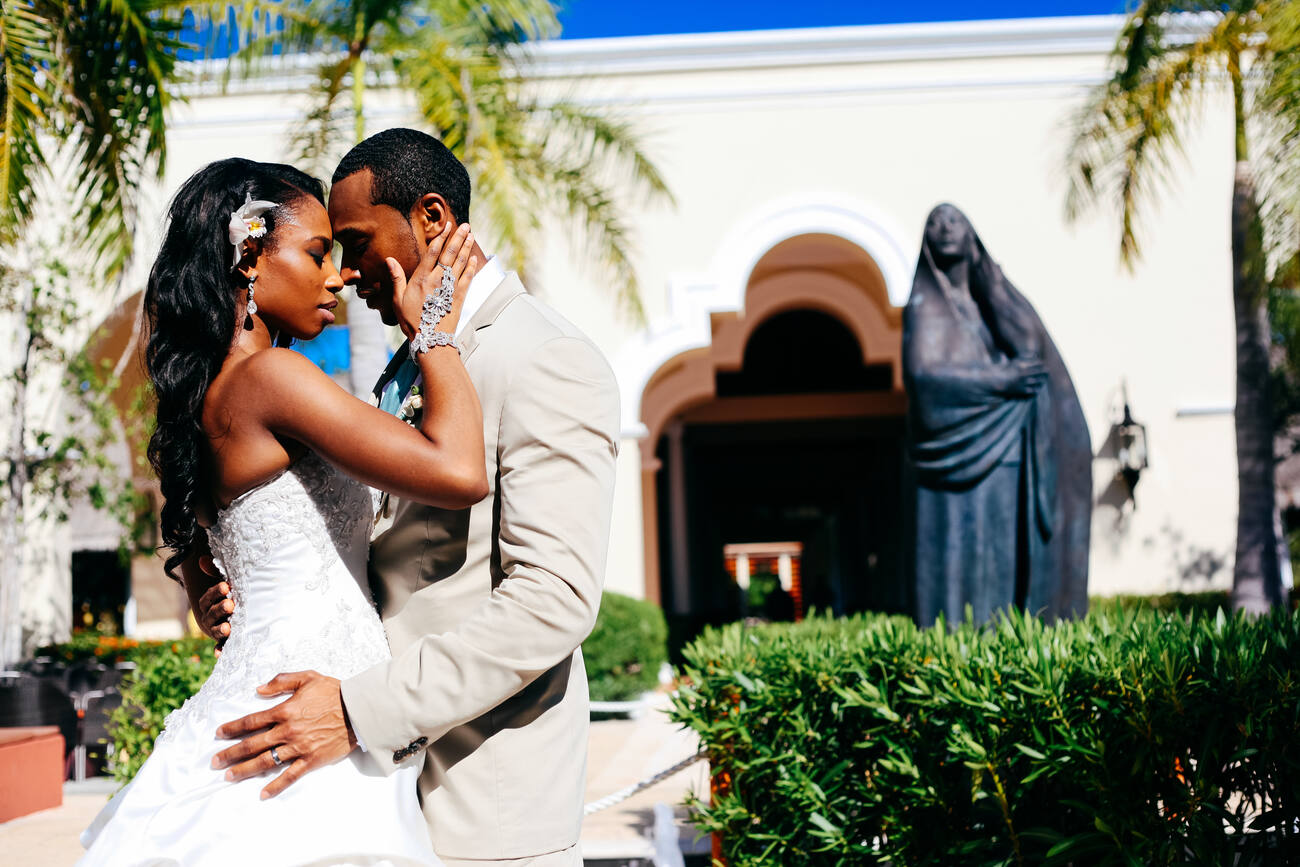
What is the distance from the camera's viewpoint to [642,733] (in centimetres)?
1070

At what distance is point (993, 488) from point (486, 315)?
3.80 m

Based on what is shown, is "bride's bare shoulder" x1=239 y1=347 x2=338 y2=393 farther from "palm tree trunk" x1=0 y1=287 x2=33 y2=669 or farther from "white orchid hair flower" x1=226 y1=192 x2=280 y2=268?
"palm tree trunk" x1=0 y1=287 x2=33 y2=669

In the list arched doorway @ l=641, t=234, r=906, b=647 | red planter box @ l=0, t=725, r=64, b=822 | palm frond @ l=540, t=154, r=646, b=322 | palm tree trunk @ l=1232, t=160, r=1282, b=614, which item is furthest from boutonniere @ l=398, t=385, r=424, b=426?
arched doorway @ l=641, t=234, r=906, b=647

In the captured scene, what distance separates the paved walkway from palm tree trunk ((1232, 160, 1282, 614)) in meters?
6.29

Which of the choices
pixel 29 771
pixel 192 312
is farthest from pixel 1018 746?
pixel 29 771

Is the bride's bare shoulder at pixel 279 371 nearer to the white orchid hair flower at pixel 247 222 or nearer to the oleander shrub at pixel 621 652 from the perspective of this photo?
the white orchid hair flower at pixel 247 222

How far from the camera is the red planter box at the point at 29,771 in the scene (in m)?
6.32

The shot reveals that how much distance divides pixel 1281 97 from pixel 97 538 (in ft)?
56.1

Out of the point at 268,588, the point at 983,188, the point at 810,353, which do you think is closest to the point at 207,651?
the point at 268,588

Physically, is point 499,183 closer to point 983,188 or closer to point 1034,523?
point 1034,523

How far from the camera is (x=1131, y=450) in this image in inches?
545

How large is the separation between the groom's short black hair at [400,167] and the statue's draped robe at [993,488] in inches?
145

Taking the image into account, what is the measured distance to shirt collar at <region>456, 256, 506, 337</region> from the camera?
6.51ft

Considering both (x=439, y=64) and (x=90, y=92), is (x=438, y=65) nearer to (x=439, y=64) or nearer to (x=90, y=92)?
(x=439, y=64)
